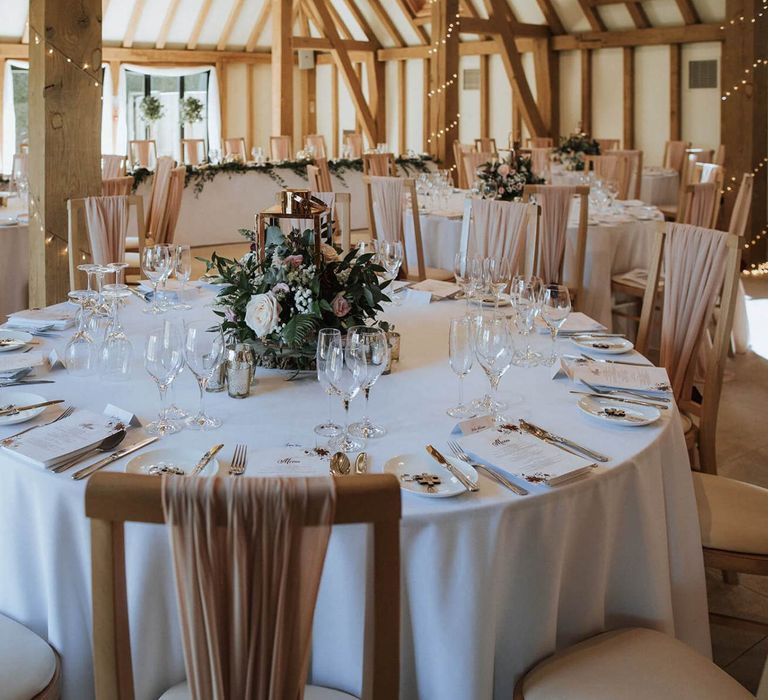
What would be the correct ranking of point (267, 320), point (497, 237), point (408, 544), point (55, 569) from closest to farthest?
point (408, 544) < point (55, 569) < point (267, 320) < point (497, 237)

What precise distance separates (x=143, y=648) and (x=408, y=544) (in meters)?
0.53

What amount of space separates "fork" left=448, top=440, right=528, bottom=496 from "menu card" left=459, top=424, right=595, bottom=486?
0.04 ft

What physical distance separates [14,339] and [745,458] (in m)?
3.23

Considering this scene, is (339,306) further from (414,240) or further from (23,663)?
(414,240)

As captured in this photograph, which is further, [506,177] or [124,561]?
[506,177]

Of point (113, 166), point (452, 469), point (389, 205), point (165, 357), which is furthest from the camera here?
point (113, 166)

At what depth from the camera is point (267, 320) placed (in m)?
2.40

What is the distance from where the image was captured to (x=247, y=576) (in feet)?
4.23

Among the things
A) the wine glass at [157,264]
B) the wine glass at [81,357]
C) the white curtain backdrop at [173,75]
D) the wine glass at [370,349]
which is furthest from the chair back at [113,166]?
the white curtain backdrop at [173,75]

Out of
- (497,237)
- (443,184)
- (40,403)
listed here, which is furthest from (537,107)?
(40,403)

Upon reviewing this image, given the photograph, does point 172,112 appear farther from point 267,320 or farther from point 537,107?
point 267,320

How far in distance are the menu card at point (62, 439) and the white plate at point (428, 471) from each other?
2.10 feet

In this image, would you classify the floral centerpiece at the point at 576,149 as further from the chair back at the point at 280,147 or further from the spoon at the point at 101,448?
the spoon at the point at 101,448

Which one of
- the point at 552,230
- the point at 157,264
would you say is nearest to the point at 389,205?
the point at 552,230
